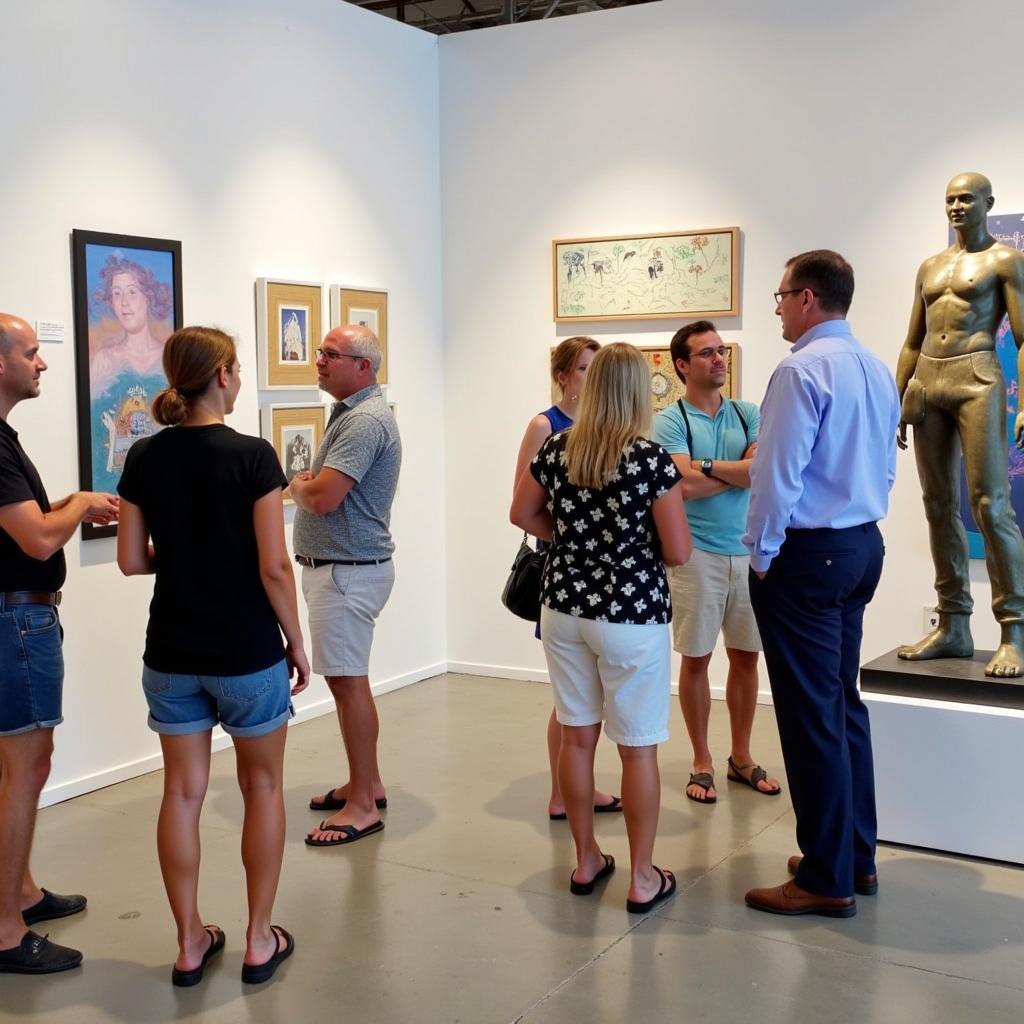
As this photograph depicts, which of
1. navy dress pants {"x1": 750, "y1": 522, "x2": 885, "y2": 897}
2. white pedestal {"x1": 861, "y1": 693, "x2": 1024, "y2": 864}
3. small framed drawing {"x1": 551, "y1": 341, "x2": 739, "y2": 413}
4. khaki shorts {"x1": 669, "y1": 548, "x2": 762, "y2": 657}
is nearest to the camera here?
navy dress pants {"x1": 750, "y1": 522, "x2": 885, "y2": 897}

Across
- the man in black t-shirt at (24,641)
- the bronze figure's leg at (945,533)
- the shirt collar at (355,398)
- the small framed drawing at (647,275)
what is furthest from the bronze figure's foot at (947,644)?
the man in black t-shirt at (24,641)

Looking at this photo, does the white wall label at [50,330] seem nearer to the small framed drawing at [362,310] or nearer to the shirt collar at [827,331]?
the small framed drawing at [362,310]

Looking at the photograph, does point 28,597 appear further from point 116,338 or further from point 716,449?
point 716,449

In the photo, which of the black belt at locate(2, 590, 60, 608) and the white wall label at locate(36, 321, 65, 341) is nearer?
the black belt at locate(2, 590, 60, 608)

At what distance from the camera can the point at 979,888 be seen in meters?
3.54

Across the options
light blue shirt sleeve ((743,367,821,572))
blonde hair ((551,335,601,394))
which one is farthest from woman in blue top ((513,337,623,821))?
light blue shirt sleeve ((743,367,821,572))

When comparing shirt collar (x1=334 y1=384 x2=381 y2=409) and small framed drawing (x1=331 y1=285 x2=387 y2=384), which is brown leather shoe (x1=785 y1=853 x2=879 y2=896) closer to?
shirt collar (x1=334 y1=384 x2=381 y2=409)

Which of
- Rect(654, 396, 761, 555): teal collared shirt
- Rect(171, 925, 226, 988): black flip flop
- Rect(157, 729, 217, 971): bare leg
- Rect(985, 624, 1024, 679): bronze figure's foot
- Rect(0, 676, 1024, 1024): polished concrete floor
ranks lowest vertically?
Rect(0, 676, 1024, 1024): polished concrete floor

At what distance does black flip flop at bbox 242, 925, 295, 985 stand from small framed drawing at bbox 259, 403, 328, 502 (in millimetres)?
2410

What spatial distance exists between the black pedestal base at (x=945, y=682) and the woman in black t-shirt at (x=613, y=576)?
996mm

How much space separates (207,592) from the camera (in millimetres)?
2779

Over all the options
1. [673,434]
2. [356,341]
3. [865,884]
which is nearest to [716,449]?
[673,434]

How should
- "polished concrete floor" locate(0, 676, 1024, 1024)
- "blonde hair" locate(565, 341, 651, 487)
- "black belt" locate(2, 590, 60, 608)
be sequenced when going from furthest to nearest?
"blonde hair" locate(565, 341, 651, 487) → "black belt" locate(2, 590, 60, 608) → "polished concrete floor" locate(0, 676, 1024, 1024)

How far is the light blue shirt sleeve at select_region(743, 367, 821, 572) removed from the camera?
3148 mm
